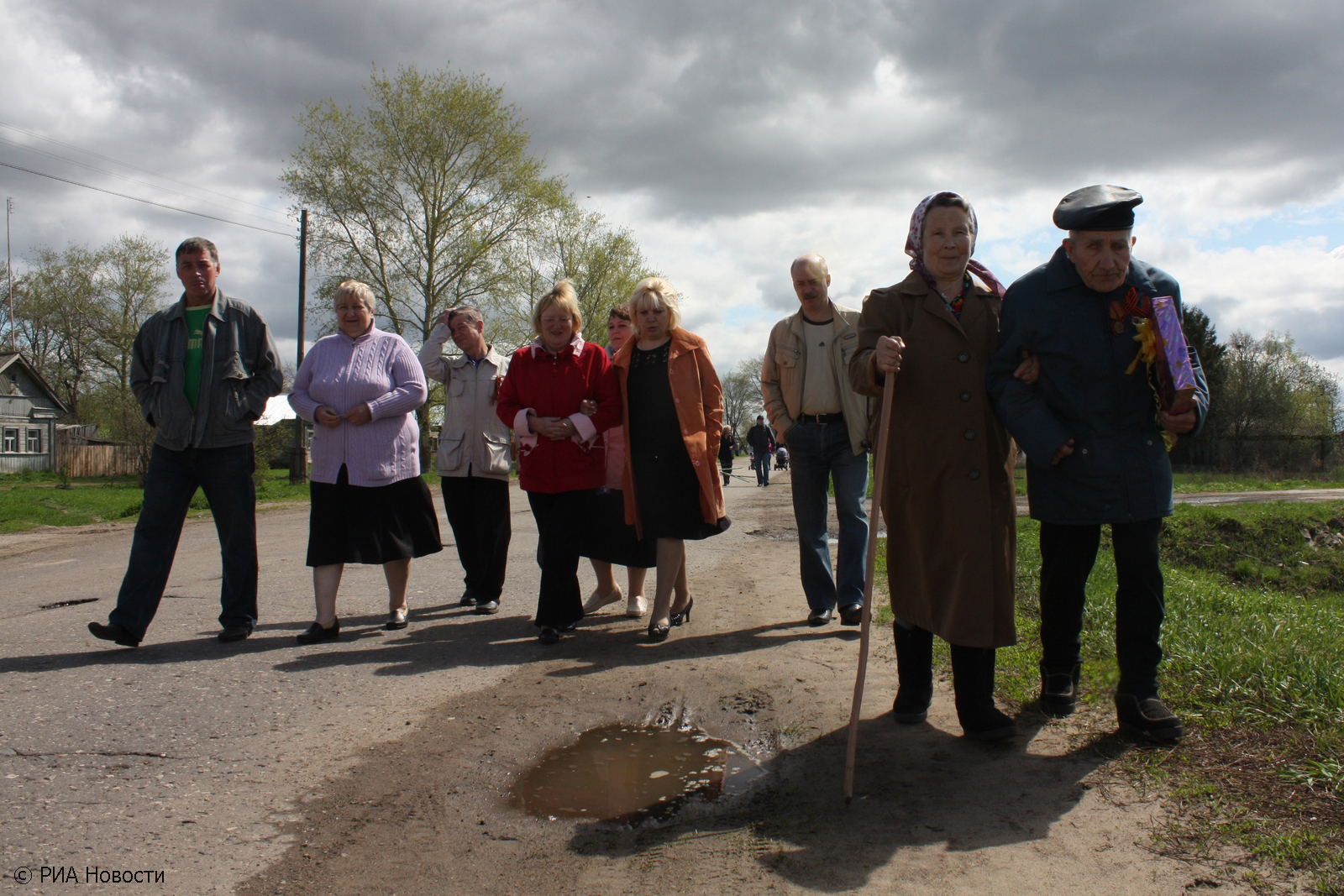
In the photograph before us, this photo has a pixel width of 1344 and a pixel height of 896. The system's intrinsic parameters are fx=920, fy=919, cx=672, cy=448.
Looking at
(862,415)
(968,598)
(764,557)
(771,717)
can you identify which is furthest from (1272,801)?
(764,557)

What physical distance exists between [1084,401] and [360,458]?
3.81 metres

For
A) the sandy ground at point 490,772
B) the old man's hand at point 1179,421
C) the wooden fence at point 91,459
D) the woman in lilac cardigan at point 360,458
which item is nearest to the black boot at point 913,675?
the sandy ground at point 490,772

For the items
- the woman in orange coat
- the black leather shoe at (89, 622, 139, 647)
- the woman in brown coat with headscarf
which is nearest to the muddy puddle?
the woman in brown coat with headscarf

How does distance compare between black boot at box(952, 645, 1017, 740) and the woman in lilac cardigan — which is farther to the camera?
the woman in lilac cardigan

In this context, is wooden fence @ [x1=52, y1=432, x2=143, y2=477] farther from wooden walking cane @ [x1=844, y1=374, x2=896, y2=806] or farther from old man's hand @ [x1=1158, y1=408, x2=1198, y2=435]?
old man's hand @ [x1=1158, y1=408, x2=1198, y2=435]

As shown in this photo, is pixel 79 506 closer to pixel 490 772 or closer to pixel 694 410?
pixel 694 410

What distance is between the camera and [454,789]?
9.73 ft

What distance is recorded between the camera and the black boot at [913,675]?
353cm

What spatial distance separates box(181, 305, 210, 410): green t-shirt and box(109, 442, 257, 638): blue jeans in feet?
1.07

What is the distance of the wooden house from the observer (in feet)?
148

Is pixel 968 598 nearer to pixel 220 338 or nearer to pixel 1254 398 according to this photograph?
pixel 220 338

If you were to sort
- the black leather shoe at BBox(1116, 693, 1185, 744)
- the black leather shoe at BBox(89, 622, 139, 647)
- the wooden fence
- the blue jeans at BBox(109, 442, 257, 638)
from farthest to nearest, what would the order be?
the wooden fence < the blue jeans at BBox(109, 442, 257, 638) < the black leather shoe at BBox(89, 622, 139, 647) < the black leather shoe at BBox(1116, 693, 1185, 744)

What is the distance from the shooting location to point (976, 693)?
329 centimetres

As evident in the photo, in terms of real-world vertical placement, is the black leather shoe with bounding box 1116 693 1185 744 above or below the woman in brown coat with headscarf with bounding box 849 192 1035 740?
below
